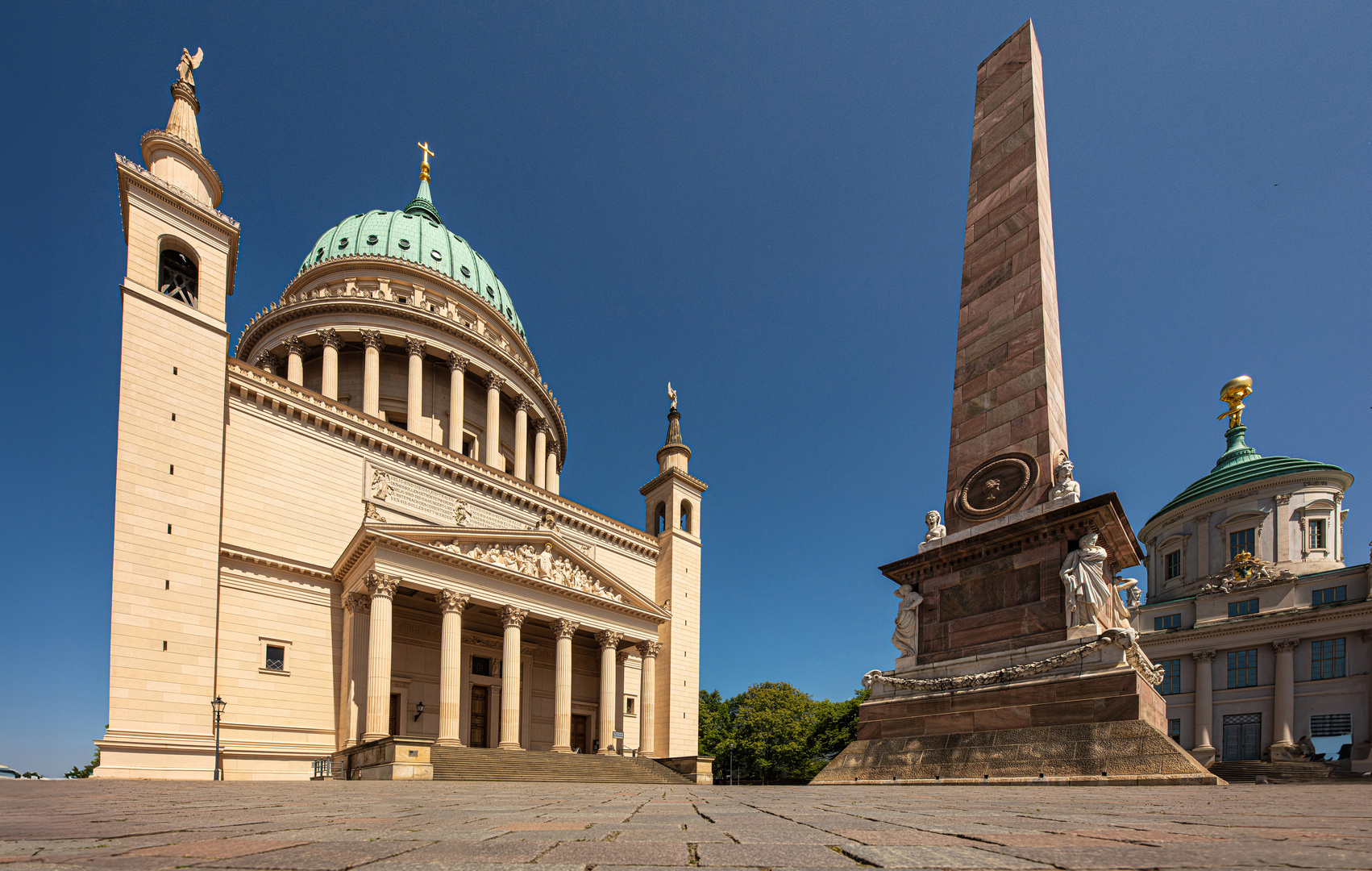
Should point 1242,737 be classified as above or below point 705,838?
below

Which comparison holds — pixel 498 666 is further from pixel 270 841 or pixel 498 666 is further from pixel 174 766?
pixel 270 841

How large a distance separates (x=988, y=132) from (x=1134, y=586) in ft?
39.5

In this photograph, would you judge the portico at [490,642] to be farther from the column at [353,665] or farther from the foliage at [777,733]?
the foliage at [777,733]

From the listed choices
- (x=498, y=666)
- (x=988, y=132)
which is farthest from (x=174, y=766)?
(x=988, y=132)

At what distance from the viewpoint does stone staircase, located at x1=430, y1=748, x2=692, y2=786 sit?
74.6ft

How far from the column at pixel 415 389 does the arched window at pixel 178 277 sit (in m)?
14.2

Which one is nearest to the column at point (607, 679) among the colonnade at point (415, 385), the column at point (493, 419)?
the colonnade at point (415, 385)

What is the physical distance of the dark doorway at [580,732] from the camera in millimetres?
36438

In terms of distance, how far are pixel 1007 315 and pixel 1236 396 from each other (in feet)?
161

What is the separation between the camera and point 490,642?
33969mm

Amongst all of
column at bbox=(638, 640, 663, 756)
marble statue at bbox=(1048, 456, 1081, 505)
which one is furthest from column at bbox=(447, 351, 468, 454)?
marble statue at bbox=(1048, 456, 1081, 505)

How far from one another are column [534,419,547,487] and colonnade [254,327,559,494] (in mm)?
183

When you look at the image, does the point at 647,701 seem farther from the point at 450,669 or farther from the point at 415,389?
the point at 415,389

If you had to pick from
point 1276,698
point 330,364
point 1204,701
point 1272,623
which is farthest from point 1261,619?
point 330,364
